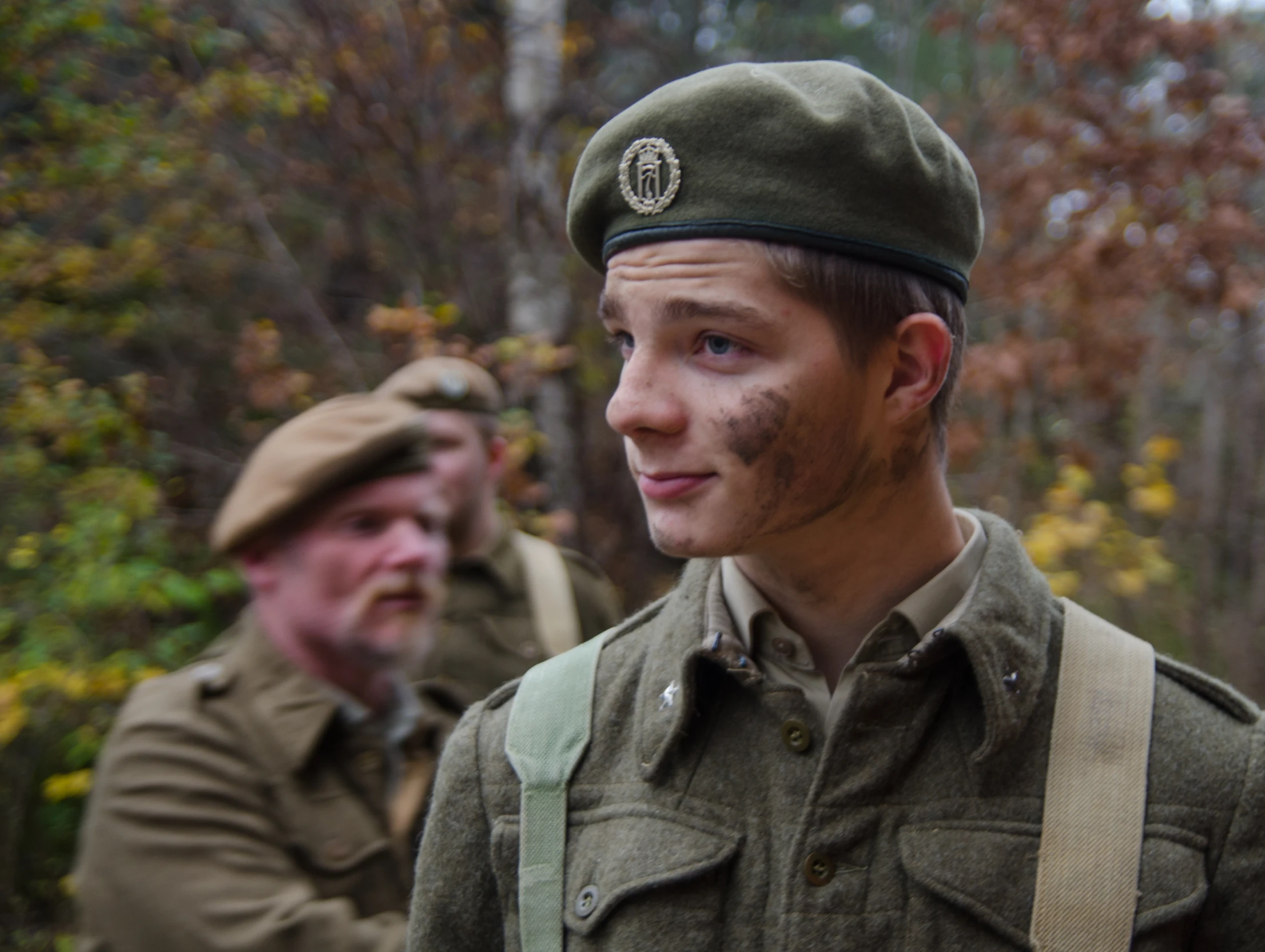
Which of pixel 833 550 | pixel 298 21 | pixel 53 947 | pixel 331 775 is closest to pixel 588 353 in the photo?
pixel 298 21

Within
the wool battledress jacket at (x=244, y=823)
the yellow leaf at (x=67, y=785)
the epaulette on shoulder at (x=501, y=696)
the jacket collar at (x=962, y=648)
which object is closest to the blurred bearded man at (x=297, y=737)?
the wool battledress jacket at (x=244, y=823)

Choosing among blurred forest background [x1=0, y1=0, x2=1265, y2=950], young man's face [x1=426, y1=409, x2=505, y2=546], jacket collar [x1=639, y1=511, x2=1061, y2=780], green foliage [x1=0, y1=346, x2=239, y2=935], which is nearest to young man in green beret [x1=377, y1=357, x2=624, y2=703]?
young man's face [x1=426, y1=409, x2=505, y2=546]

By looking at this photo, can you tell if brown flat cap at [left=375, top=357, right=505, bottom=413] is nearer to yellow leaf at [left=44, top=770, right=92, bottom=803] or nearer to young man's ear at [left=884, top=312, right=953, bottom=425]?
yellow leaf at [left=44, top=770, right=92, bottom=803]

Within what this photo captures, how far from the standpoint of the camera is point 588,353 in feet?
26.4

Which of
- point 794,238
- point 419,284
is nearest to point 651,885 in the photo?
point 794,238

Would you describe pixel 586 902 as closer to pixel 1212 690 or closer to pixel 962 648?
pixel 962 648

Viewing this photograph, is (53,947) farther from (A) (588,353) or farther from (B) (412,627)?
(A) (588,353)

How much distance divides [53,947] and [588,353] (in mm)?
4995

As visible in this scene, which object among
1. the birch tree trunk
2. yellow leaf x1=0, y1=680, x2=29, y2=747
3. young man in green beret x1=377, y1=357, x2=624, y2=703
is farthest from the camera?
the birch tree trunk

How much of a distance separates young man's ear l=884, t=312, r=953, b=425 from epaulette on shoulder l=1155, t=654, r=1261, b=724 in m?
0.52

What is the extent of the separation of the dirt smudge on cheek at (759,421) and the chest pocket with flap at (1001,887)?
560 mm

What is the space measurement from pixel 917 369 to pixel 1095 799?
0.62 metres

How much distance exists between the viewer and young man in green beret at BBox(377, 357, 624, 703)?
3.93 m

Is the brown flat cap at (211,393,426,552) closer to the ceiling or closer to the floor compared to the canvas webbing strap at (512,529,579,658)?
closer to the ceiling
